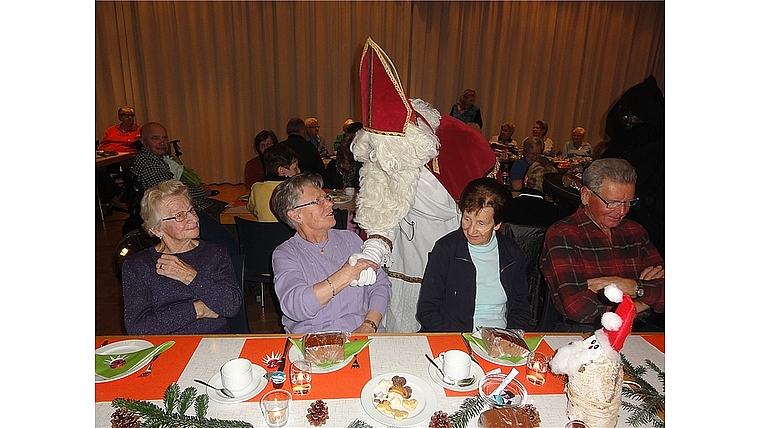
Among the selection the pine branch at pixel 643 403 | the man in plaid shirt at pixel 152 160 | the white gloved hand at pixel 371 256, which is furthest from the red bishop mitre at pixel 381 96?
the man in plaid shirt at pixel 152 160

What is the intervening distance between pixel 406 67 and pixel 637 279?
27.7 feet

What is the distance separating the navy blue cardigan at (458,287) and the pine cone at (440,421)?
2.75 ft

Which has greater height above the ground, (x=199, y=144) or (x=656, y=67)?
(x=656, y=67)

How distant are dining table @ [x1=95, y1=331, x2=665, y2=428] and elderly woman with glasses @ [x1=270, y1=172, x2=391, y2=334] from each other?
25 cm

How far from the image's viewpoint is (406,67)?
393 inches

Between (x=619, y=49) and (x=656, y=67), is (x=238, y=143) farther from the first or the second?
(x=656, y=67)

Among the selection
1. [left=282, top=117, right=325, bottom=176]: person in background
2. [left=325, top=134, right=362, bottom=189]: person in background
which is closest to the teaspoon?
[left=325, top=134, right=362, bottom=189]: person in background

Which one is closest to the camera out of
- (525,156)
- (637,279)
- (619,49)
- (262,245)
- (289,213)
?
(289,213)

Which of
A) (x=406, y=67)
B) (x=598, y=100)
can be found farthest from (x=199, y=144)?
(x=598, y=100)

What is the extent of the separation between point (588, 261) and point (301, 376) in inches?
63.5

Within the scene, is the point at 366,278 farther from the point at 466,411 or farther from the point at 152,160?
the point at 152,160

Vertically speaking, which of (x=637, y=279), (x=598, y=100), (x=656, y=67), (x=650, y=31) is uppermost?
(x=650, y=31)

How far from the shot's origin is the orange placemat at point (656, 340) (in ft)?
6.11

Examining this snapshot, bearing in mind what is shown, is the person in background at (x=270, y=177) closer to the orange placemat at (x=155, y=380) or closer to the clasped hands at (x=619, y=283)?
the orange placemat at (x=155, y=380)
